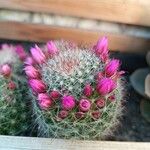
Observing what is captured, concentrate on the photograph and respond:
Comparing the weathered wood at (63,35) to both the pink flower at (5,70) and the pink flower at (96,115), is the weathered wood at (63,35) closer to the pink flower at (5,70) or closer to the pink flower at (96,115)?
the pink flower at (5,70)

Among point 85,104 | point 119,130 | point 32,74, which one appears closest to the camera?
point 85,104

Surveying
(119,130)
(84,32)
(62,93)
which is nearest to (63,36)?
(84,32)

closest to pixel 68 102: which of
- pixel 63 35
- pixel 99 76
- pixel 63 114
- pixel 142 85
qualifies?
pixel 63 114

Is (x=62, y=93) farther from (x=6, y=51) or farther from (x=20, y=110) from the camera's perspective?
(x=6, y=51)

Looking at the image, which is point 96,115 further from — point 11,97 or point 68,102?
point 11,97

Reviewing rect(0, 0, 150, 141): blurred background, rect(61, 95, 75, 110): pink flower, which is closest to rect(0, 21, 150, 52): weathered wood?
rect(0, 0, 150, 141): blurred background

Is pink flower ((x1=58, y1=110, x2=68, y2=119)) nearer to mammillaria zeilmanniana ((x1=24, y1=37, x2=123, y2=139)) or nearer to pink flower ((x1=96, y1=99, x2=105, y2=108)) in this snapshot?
mammillaria zeilmanniana ((x1=24, y1=37, x2=123, y2=139))

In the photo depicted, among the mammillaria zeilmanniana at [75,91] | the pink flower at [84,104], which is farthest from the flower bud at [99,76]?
the pink flower at [84,104]
